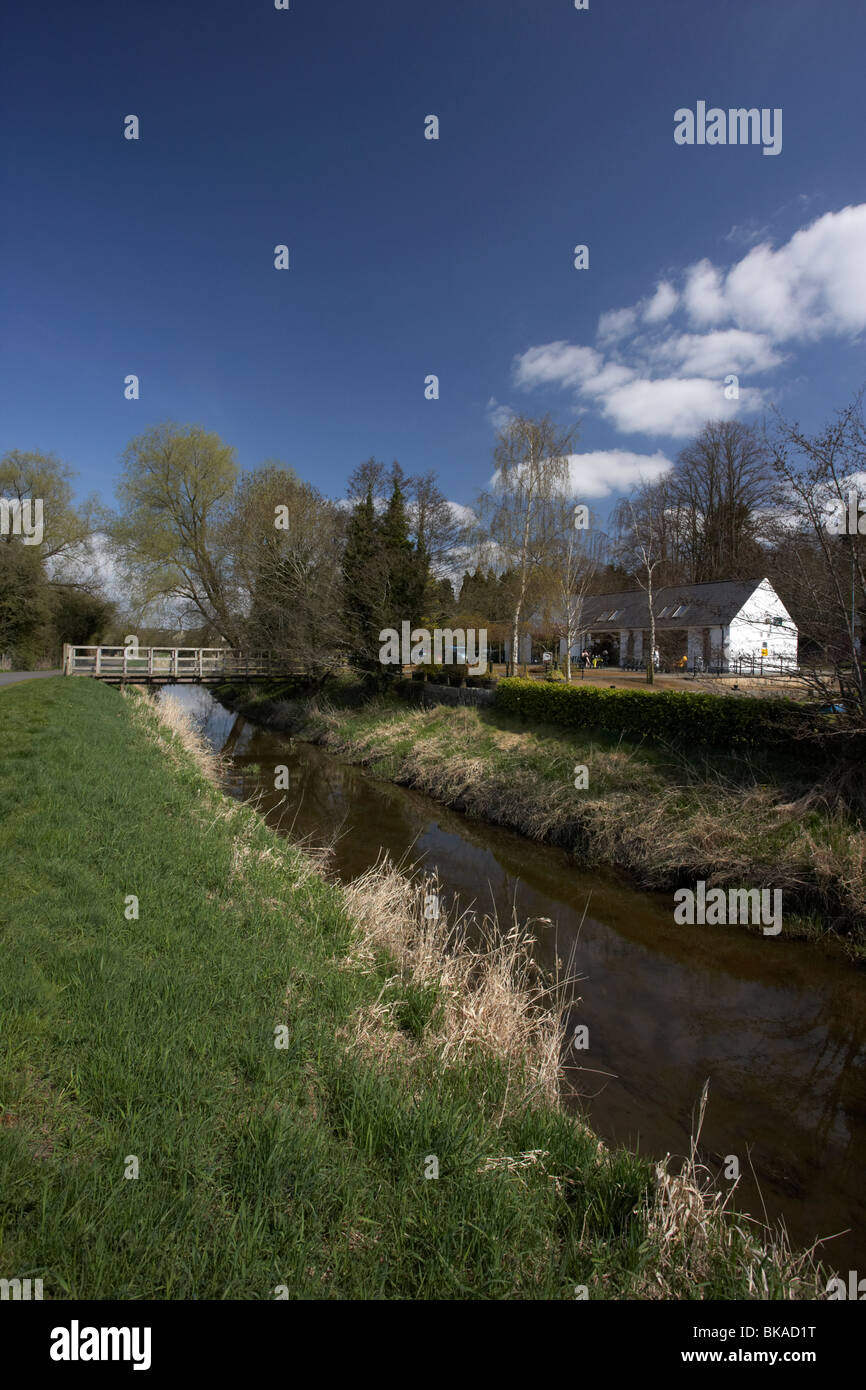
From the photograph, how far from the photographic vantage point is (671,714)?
12203mm

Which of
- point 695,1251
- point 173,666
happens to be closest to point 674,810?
point 695,1251

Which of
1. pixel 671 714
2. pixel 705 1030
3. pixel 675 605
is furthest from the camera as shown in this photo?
pixel 675 605

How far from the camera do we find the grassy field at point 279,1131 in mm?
2189

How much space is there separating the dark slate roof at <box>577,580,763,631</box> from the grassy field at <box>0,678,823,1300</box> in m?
27.3

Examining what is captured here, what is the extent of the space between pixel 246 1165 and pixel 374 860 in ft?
27.7

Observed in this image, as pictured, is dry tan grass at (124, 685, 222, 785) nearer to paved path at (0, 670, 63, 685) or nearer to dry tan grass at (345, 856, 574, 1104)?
paved path at (0, 670, 63, 685)

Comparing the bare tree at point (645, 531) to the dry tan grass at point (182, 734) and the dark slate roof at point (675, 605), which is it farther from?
the dry tan grass at point (182, 734)

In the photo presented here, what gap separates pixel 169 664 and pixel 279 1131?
27.7 meters

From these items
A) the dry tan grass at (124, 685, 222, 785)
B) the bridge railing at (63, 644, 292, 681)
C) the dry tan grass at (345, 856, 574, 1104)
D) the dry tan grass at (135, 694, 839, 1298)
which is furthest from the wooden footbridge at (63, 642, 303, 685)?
the dry tan grass at (345, 856, 574, 1104)

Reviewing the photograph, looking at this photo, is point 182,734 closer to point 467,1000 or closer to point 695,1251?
point 467,1000

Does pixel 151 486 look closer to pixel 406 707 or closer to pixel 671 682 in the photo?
pixel 406 707

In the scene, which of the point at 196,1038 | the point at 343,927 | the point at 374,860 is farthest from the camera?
the point at 374,860
